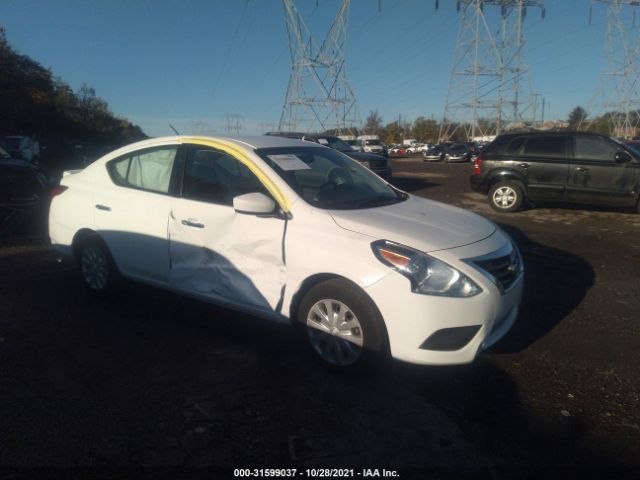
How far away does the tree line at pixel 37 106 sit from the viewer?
30.9 metres

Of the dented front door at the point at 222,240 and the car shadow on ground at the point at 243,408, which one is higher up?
the dented front door at the point at 222,240

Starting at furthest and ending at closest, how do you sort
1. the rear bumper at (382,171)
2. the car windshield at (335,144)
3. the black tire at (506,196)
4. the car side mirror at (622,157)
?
the car windshield at (335,144), the rear bumper at (382,171), the black tire at (506,196), the car side mirror at (622,157)

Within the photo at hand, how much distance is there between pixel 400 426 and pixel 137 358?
6.53 ft

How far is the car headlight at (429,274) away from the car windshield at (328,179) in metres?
0.73

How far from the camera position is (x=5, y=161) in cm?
923

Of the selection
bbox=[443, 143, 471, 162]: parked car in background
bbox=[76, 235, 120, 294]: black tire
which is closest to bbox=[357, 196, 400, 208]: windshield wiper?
bbox=[76, 235, 120, 294]: black tire

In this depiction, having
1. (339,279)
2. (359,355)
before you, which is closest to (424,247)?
(339,279)

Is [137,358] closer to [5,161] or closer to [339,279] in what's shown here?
[339,279]

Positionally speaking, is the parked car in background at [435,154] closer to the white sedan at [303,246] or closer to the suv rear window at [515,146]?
the suv rear window at [515,146]

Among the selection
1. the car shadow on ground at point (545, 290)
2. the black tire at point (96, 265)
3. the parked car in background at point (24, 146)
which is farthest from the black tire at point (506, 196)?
the parked car in background at point (24, 146)

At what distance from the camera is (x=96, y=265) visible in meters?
4.73

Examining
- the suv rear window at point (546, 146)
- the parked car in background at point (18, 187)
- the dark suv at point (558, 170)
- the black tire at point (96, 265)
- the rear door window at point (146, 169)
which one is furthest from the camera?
the suv rear window at point (546, 146)

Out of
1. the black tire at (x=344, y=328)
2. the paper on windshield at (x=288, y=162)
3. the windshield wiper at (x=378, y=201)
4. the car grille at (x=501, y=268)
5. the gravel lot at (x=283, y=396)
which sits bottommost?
the gravel lot at (x=283, y=396)

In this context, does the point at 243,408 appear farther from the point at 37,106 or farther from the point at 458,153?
the point at 37,106
